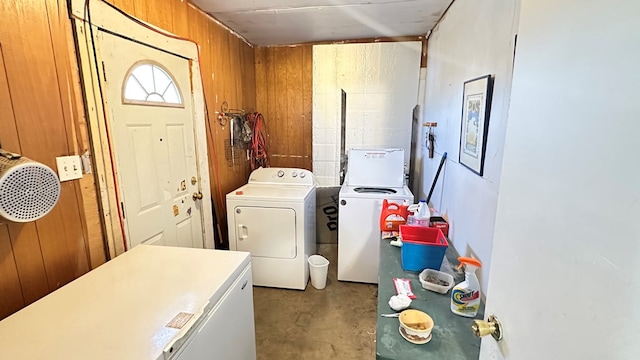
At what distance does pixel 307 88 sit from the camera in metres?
3.62

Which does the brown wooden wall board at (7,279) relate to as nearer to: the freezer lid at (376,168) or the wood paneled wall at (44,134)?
the wood paneled wall at (44,134)

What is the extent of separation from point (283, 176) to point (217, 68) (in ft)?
4.03

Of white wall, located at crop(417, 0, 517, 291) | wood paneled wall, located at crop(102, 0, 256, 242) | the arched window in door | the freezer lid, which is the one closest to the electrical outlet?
the arched window in door

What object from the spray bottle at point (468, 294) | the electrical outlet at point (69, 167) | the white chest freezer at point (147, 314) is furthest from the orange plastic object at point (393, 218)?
the electrical outlet at point (69, 167)

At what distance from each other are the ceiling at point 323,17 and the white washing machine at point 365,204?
124cm

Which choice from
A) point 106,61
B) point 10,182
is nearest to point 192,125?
point 106,61

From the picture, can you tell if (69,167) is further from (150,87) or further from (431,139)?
(431,139)

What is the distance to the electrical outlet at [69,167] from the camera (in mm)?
1404

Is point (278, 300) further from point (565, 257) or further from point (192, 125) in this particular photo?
point (565, 257)

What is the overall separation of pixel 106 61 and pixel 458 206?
2.23 m

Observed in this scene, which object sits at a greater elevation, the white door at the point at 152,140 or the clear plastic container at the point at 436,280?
the white door at the point at 152,140

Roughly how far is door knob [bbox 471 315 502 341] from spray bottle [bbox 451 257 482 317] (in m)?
0.40

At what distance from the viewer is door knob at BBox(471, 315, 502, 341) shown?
0.77m

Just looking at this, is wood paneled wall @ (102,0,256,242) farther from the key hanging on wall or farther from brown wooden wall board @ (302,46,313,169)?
the key hanging on wall
